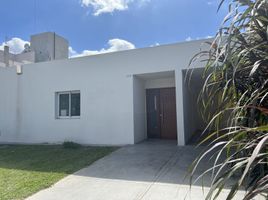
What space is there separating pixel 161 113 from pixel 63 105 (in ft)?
14.5

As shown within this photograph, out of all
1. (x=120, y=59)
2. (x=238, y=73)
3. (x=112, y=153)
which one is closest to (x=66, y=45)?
(x=120, y=59)

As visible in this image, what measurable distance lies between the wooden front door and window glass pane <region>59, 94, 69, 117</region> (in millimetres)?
3600

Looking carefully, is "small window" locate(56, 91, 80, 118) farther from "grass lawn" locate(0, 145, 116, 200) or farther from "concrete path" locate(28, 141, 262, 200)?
"concrete path" locate(28, 141, 262, 200)

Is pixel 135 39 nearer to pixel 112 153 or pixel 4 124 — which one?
pixel 112 153

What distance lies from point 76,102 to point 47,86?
1625 millimetres

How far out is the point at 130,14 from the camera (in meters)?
10.5

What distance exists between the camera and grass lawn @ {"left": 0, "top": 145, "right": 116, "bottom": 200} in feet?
13.5

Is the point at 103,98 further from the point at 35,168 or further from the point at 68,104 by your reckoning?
the point at 35,168

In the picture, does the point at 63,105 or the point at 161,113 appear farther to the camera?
the point at 161,113

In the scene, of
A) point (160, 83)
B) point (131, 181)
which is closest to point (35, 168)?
point (131, 181)

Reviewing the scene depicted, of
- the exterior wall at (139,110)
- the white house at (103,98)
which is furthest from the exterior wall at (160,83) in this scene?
the exterior wall at (139,110)

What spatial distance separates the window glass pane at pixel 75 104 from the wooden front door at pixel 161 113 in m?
3.08

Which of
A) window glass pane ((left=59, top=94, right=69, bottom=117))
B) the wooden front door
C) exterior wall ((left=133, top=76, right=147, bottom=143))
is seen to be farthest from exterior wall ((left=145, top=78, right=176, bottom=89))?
window glass pane ((left=59, top=94, right=69, bottom=117))

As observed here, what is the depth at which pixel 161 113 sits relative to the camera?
9703mm
